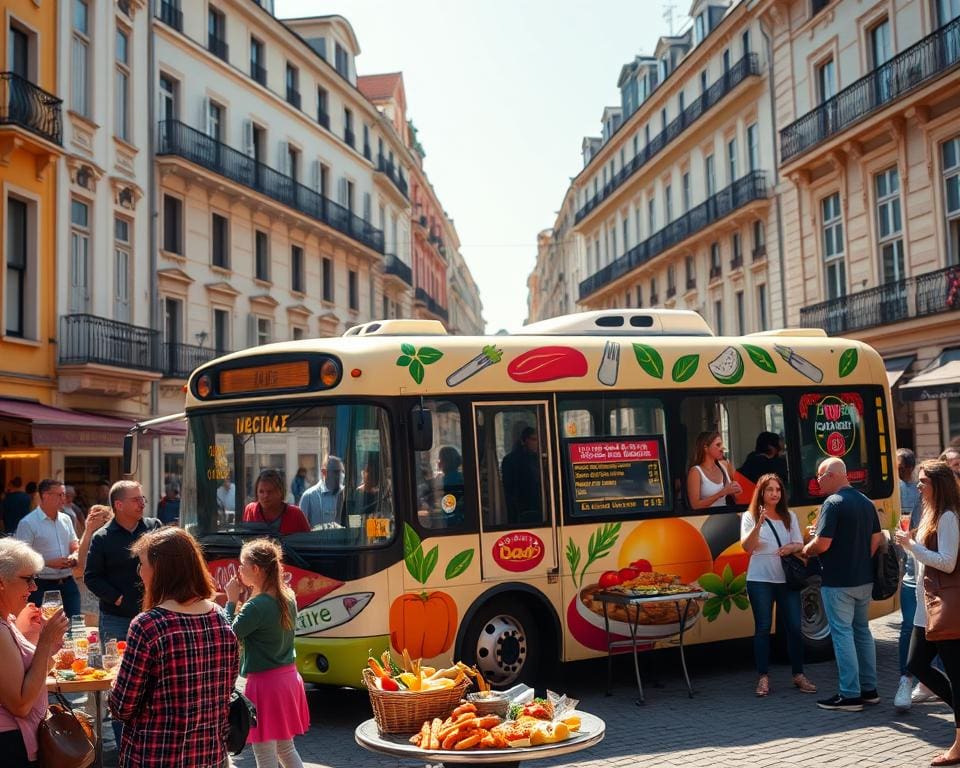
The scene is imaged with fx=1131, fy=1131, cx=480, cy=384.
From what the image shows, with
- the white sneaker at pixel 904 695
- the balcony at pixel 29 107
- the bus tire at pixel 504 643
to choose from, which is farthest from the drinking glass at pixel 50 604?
the balcony at pixel 29 107

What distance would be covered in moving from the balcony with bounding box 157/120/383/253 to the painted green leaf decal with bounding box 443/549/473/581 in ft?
70.1

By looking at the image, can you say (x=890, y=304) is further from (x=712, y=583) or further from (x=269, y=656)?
(x=269, y=656)

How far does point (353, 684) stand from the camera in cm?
831

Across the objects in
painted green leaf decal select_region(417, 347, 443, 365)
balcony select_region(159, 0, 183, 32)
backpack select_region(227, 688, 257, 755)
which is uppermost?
balcony select_region(159, 0, 183, 32)

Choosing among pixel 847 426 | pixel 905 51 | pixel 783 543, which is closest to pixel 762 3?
pixel 905 51

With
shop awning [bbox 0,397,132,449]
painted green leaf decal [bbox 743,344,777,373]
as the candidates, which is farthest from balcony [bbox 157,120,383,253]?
painted green leaf decal [bbox 743,344,777,373]

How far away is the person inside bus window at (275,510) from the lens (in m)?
8.68

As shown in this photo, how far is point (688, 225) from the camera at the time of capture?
→ 4022 cm

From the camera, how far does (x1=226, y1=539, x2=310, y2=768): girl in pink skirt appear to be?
229 inches

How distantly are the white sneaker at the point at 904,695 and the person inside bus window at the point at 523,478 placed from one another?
119 inches

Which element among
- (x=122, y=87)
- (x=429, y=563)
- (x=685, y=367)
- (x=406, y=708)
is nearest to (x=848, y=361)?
(x=685, y=367)

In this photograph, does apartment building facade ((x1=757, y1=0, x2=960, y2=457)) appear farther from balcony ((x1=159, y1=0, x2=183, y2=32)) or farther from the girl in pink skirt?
the girl in pink skirt

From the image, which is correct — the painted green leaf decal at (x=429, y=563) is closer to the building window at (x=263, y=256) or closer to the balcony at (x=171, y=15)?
the balcony at (x=171, y=15)

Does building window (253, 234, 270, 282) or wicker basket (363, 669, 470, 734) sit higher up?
building window (253, 234, 270, 282)
